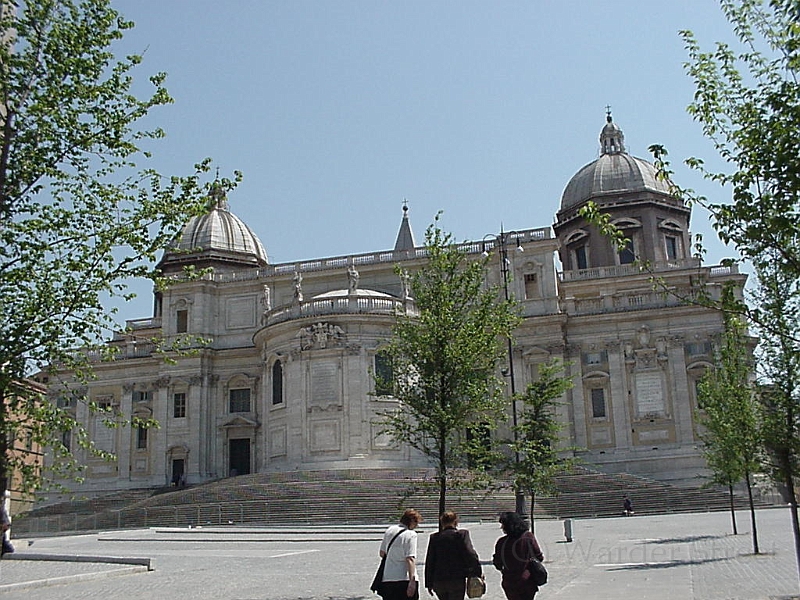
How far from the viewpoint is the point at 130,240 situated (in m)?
13.3

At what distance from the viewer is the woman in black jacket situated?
10.4 meters

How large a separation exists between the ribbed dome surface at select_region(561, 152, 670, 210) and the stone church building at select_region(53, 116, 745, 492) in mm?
188

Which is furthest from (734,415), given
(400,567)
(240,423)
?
(240,423)

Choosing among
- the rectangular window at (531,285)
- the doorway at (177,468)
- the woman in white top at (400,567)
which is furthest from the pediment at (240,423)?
the woman in white top at (400,567)

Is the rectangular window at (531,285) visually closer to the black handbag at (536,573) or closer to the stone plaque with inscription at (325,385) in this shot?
the stone plaque with inscription at (325,385)

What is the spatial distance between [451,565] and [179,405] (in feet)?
175

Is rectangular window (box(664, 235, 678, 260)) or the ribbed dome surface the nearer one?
rectangular window (box(664, 235, 678, 260))

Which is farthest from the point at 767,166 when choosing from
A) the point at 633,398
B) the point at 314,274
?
the point at 314,274

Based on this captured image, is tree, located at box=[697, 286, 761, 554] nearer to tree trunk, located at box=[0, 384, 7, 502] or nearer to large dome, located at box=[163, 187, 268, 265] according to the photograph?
tree trunk, located at box=[0, 384, 7, 502]

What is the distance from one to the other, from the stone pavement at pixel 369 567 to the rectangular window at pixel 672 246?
110 ft

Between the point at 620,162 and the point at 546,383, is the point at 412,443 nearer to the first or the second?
the point at 546,383

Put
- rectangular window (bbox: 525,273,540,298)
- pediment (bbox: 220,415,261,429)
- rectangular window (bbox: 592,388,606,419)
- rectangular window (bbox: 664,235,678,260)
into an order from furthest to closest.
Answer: rectangular window (bbox: 664,235,678,260), pediment (bbox: 220,415,261,429), rectangular window (bbox: 525,273,540,298), rectangular window (bbox: 592,388,606,419)

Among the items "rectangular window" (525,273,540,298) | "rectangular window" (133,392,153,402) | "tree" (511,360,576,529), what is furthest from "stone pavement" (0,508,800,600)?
"rectangular window" (133,392,153,402)

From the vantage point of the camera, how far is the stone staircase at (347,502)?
40938mm
